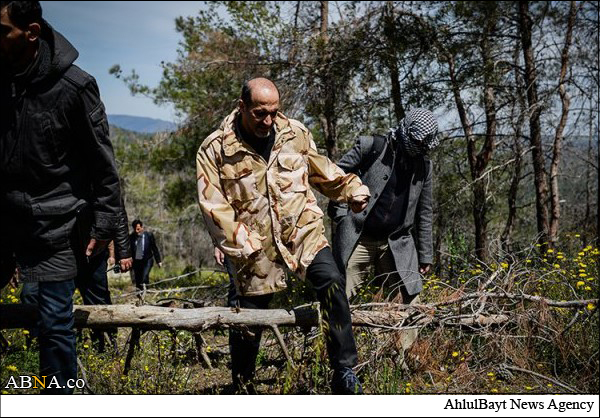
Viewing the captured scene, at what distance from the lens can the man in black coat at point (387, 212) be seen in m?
4.29

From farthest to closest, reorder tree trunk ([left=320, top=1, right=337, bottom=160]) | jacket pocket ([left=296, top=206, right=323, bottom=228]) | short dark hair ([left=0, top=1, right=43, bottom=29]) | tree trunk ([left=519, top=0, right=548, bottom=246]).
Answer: tree trunk ([left=320, top=1, right=337, bottom=160]) → tree trunk ([left=519, top=0, right=548, bottom=246]) → jacket pocket ([left=296, top=206, right=323, bottom=228]) → short dark hair ([left=0, top=1, right=43, bottom=29])

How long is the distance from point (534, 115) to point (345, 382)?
20.2 ft

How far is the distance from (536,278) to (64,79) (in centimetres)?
356

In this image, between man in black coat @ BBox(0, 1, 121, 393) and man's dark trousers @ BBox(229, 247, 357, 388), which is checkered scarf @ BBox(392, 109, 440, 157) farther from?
man in black coat @ BBox(0, 1, 121, 393)

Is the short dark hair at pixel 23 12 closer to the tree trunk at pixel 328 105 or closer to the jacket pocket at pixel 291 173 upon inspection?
the jacket pocket at pixel 291 173

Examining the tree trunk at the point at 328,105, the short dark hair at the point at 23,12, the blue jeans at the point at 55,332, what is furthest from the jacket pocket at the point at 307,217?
the tree trunk at the point at 328,105

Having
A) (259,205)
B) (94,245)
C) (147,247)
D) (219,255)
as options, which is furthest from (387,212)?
(147,247)

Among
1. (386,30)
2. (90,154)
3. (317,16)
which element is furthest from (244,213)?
(317,16)

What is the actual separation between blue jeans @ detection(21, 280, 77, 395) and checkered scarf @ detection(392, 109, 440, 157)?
248 centimetres

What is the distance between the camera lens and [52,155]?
267 cm

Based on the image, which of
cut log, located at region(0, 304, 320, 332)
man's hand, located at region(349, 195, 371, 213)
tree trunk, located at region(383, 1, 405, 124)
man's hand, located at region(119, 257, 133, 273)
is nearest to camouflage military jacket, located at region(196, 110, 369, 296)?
cut log, located at region(0, 304, 320, 332)

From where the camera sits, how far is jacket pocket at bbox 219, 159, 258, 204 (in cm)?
329

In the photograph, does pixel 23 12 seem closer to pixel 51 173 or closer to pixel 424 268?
pixel 51 173

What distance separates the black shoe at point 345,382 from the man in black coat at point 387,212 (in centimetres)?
119
